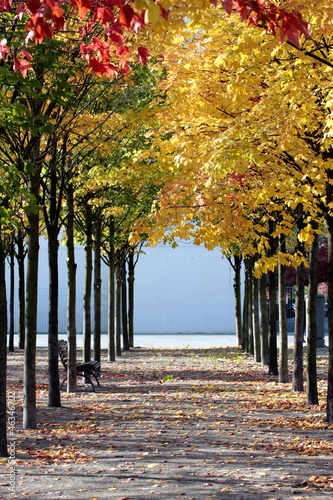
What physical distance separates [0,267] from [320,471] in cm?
424

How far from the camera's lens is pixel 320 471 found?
24.9 ft

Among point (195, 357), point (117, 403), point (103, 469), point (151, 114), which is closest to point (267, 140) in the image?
point (151, 114)

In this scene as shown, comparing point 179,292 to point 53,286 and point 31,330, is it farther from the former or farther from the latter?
point 31,330

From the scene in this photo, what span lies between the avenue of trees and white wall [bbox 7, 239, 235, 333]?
38006mm

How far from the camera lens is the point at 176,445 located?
9.14 metres

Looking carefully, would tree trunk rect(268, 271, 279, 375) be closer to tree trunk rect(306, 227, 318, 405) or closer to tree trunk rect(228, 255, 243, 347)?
tree trunk rect(306, 227, 318, 405)

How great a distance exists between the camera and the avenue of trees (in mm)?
7352

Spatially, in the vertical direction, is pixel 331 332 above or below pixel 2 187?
below

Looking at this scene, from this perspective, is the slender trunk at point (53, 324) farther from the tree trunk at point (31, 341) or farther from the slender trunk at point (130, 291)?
the slender trunk at point (130, 291)

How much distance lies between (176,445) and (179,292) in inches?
1829

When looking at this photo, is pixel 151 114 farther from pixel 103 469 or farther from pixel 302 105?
pixel 103 469

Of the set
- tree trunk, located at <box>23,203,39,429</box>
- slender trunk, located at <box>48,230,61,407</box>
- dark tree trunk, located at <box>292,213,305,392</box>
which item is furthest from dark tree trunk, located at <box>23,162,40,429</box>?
dark tree trunk, located at <box>292,213,305,392</box>

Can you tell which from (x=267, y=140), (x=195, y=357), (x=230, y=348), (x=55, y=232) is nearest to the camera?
(x=267, y=140)

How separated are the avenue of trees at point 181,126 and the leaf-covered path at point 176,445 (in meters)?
0.70
